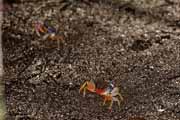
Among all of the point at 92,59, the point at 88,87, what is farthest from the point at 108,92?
the point at 92,59

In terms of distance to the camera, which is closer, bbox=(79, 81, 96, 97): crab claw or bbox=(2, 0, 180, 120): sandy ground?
bbox=(2, 0, 180, 120): sandy ground

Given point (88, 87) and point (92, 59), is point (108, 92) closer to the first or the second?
point (88, 87)

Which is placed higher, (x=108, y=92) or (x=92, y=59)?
(x=92, y=59)

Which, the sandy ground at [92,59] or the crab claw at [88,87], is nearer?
the sandy ground at [92,59]

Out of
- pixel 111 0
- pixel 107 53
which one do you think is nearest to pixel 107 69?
pixel 107 53

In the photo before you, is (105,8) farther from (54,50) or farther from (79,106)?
(79,106)

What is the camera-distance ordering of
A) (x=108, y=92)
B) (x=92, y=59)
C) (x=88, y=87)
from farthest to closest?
(x=92, y=59) < (x=88, y=87) < (x=108, y=92)

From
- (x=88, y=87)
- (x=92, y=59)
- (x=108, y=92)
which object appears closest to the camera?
(x=108, y=92)

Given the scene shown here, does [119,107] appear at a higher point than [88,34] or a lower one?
lower
